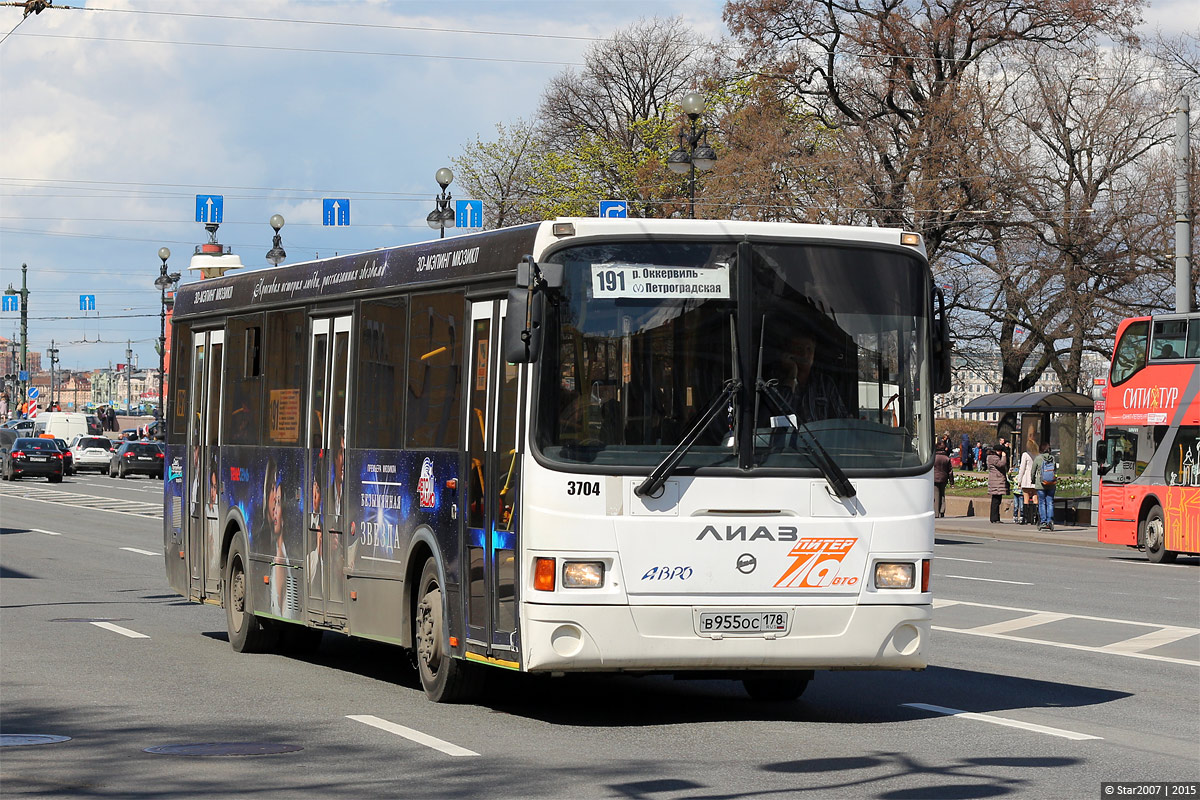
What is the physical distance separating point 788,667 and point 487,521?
185cm

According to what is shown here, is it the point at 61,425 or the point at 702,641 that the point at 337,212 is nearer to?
the point at 702,641

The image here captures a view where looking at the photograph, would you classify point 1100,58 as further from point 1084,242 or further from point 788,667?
→ point 788,667

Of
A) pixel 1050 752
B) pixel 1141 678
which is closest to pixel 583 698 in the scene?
pixel 1050 752

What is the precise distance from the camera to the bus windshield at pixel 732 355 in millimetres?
9758

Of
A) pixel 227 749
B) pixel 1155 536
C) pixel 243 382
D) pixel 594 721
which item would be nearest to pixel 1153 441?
pixel 1155 536

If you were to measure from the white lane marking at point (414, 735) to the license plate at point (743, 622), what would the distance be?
1.49 meters

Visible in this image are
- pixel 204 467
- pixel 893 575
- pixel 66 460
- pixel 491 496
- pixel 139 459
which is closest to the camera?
pixel 893 575

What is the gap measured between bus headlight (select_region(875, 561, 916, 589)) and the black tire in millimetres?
5901

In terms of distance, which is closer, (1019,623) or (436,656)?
(436,656)

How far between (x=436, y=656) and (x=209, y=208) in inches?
1372

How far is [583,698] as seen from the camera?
38.0 feet

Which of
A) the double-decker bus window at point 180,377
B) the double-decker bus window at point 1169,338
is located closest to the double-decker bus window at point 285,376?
the double-decker bus window at point 180,377

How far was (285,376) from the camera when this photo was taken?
44.6 feet

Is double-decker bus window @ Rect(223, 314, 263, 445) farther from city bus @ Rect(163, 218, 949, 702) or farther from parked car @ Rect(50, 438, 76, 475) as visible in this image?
parked car @ Rect(50, 438, 76, 475)
